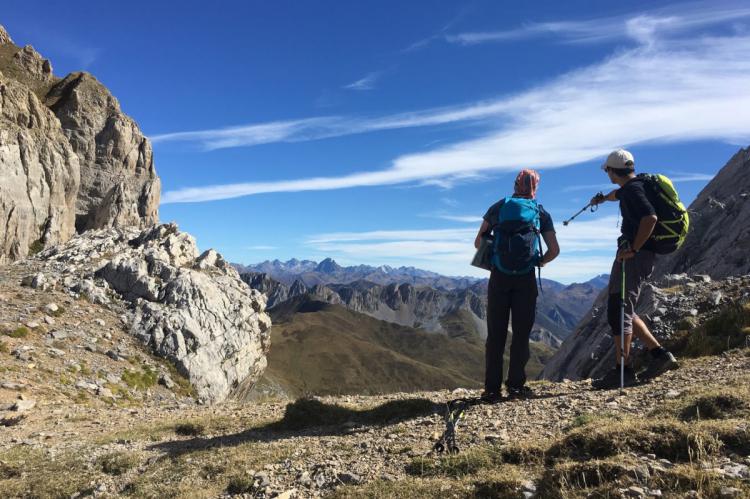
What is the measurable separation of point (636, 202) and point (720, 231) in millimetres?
22823

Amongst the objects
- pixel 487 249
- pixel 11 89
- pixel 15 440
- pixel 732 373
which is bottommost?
pixel 15 440

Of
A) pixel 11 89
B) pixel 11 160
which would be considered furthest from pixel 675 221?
pixel 11 89

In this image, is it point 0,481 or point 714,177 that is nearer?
point 0,481

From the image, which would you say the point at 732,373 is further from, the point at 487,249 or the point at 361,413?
the point at 361,413

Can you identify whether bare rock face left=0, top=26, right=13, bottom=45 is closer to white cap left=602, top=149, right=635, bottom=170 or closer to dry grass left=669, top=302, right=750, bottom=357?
white cap left=602, top=149, right=635, bottom=170

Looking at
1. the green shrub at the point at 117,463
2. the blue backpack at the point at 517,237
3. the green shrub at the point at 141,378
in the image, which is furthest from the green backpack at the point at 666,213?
the green shrub at the point at 141,378

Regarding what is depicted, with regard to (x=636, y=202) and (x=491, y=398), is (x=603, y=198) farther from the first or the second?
(x=491, y=398)

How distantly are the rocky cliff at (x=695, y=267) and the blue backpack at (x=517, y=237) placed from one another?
275 inches

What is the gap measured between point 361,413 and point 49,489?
6.26 metres

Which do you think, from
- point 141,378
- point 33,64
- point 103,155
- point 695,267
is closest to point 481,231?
point 141,378

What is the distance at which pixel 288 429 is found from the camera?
34.7ft

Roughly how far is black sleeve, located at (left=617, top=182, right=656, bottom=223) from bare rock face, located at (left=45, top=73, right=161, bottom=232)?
7255 cm

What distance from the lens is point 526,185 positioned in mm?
10172

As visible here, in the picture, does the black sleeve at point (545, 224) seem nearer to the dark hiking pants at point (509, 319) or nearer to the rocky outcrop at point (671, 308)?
the dark hiking pants at point (509, 319)
